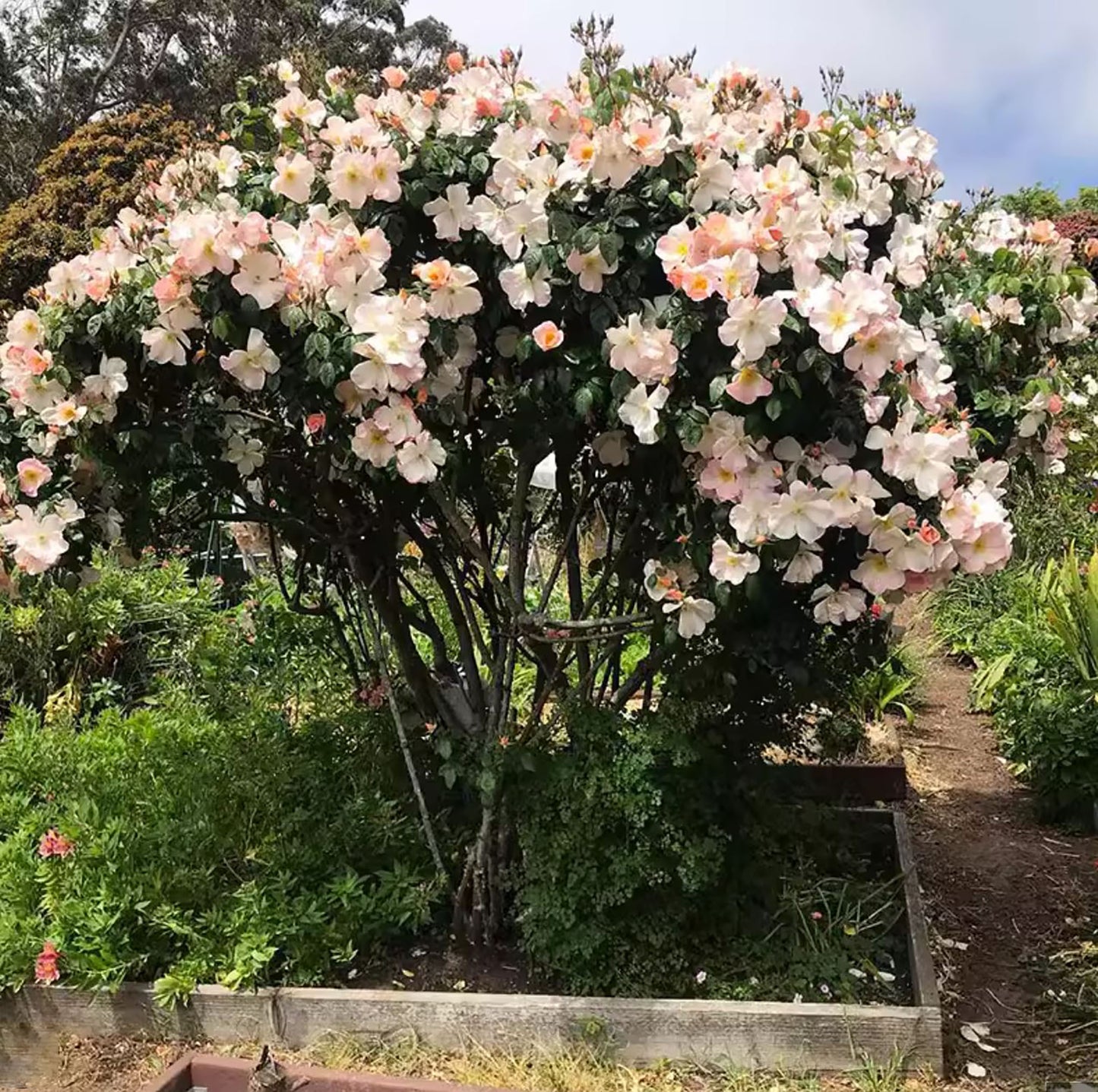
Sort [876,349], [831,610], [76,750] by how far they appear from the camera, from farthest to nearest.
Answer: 1. [76,750]
2. [831,610]
3. [876,349]

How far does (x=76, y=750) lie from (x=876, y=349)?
9.53 feet

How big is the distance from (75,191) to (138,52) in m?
8.48

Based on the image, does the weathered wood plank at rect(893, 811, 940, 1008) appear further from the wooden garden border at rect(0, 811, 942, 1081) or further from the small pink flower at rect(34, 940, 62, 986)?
the small pink flower at rect(34, 940, 62, 986)

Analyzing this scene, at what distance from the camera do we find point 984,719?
549cm

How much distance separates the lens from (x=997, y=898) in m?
3.41

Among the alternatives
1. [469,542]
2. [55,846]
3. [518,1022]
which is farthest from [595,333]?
[55,846]

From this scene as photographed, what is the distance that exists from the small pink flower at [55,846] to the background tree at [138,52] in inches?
673

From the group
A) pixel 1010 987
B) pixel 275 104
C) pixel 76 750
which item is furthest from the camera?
pixel 76 750

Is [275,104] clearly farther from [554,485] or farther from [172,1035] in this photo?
[172,1035]

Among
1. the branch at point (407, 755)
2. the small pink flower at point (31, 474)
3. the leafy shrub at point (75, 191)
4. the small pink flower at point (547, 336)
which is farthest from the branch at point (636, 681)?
the leafy shrub at point (75, 191)

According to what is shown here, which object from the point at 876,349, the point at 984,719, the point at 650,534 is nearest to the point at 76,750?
the point at 650,534

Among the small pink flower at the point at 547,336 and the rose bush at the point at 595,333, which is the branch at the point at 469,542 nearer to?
the rose bush at the point at 595,333

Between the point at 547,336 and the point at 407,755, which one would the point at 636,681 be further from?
the point at 547,336

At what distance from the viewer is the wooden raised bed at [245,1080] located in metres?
2.32
